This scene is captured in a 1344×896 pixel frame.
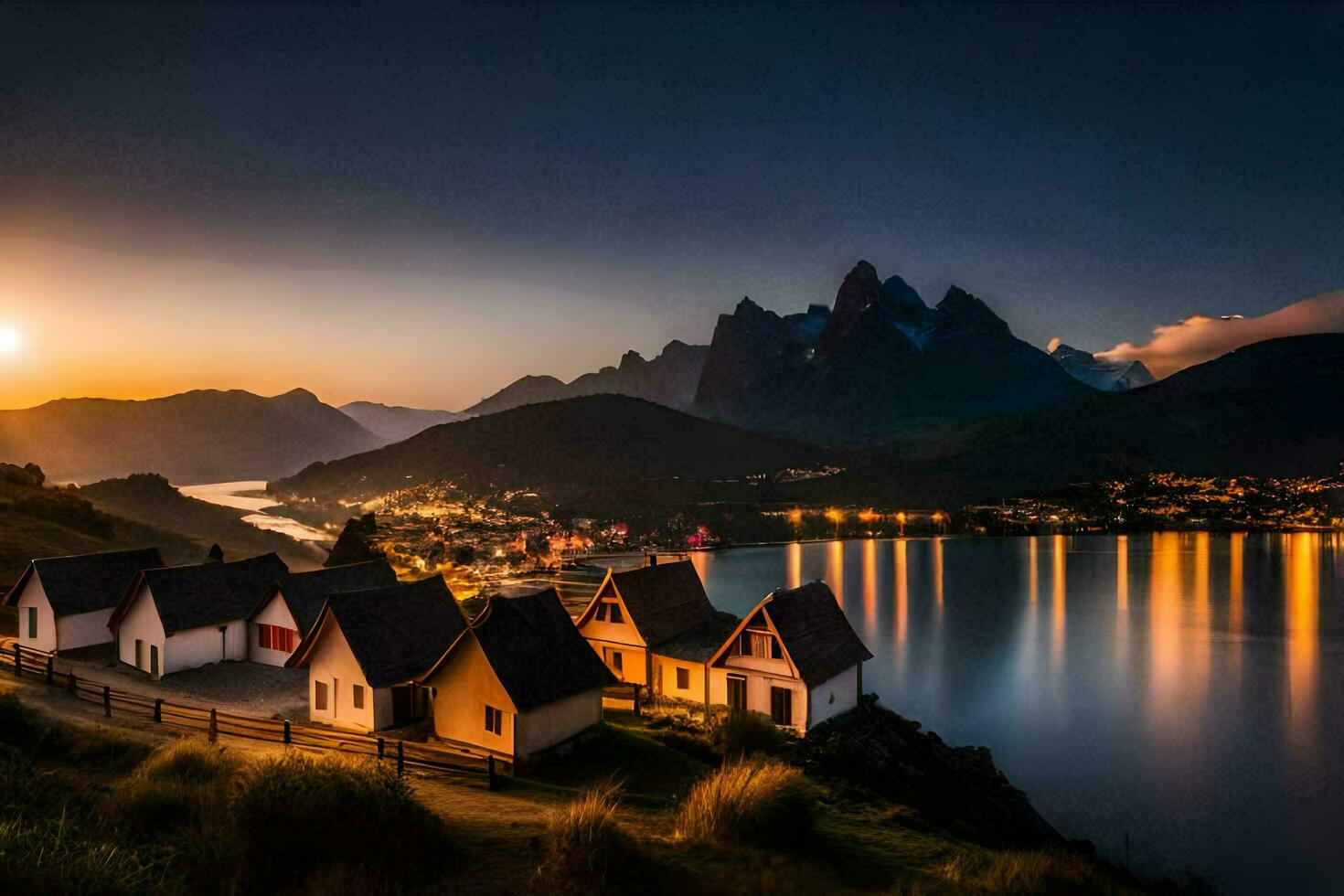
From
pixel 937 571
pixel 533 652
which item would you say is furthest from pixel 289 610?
pixel 937 571

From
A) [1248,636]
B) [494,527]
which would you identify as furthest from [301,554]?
[1248,636]

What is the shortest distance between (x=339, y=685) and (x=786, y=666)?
52.5 ft

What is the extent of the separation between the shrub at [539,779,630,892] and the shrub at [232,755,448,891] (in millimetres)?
1929

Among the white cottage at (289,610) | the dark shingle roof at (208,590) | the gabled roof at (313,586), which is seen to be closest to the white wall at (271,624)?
the white cottage at (289,610)

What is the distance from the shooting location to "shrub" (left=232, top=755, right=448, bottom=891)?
33.8 feet

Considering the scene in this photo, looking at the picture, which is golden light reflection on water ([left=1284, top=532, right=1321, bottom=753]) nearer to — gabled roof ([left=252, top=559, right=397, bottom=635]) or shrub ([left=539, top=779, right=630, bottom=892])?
shrub ([left=539, top=779, right=630, bottom=892])

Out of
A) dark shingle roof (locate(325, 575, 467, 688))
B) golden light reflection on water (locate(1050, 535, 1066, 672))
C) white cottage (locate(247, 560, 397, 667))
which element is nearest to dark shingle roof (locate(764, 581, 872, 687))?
dark shingle roof (locate(325, 575, 467, 688))

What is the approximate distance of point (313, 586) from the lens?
3091cm

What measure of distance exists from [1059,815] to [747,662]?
528 inches

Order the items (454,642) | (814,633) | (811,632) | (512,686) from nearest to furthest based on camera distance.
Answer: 1. (512,686)
2. (454,642)
3. (811,632)
4. (814,633)

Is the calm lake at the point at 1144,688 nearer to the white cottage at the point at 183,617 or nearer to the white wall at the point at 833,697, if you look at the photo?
the white wall at the point at 833,697

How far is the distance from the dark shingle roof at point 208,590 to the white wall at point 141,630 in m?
0.50

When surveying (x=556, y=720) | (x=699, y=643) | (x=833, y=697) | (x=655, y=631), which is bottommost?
(x=833, y=697)

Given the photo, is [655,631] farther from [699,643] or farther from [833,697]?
[833,697]
